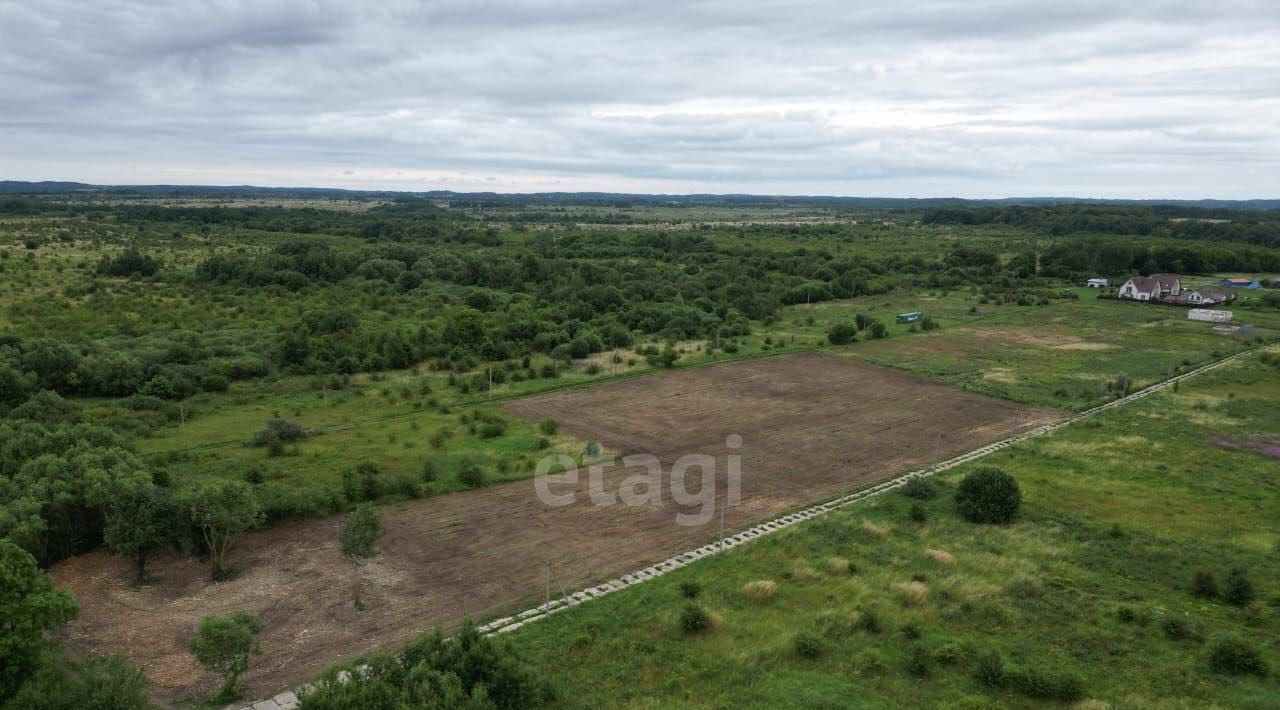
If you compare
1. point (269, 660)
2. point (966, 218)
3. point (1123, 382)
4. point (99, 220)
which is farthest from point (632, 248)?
point (966, 218)

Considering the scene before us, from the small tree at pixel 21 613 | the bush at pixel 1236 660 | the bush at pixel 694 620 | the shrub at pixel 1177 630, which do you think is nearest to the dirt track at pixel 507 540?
the small tree at pixel 21 613

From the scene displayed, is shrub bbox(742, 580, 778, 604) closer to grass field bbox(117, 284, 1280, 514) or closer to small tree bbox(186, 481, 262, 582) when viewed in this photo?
grass field bbox(117, 284, 1280, 514)

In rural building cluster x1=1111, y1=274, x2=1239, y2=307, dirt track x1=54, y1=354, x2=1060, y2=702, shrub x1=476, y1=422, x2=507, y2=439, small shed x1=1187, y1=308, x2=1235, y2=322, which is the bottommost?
dirt track x1=54, y1=354, x2=1060, y2=702

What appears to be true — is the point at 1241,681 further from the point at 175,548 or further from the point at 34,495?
the point at 34,495

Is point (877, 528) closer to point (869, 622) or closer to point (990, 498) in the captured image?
point (990, 498)

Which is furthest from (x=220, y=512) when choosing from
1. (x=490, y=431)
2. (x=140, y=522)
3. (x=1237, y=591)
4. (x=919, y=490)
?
(x=1237, y=591)

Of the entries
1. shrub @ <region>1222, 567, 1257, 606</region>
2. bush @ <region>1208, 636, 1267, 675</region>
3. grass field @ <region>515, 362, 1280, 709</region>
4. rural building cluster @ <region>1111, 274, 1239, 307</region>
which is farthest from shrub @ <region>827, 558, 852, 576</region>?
rural building cluster @ <region>1111, 274, 1239, 307</region>
